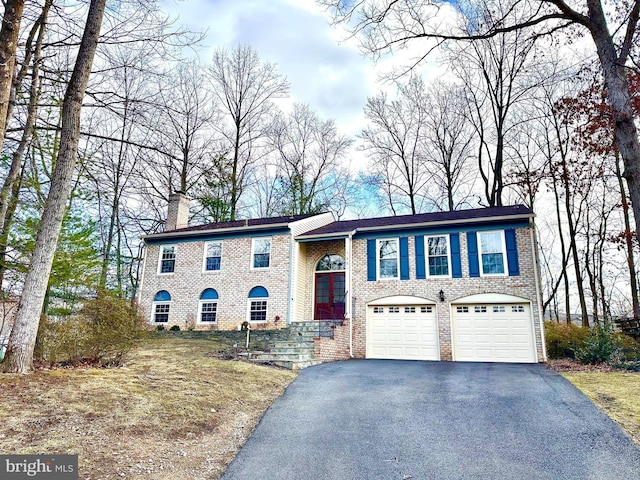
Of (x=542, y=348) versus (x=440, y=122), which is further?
(x=440, y=122)

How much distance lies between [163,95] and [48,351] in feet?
17.6

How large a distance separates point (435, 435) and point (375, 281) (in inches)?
375

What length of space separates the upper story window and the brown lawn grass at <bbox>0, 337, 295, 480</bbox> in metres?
8.59

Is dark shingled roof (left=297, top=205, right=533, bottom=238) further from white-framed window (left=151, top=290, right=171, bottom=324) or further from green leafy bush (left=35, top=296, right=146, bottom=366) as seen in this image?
green leafy bush (left=35, top=296, right=146, bottom=366)

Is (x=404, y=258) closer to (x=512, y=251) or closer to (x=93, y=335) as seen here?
(x=512, y=251)

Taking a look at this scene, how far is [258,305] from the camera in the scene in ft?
52.1

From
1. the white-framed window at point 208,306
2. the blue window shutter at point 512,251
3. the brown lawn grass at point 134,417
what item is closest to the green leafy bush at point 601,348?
the blue window shutter at point 512,251

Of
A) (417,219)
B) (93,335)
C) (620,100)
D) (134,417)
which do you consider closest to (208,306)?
(93,335)

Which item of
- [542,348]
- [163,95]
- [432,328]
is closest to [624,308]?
[542,348]

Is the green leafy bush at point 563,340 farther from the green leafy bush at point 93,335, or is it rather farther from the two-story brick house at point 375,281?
the green leafy bush at point 93,335

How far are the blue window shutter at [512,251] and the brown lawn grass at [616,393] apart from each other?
4.16 m

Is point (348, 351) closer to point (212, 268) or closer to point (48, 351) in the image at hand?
point (212, 268)

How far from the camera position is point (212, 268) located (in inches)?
668

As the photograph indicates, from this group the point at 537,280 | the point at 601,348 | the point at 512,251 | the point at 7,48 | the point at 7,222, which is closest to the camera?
the point at 7,48
